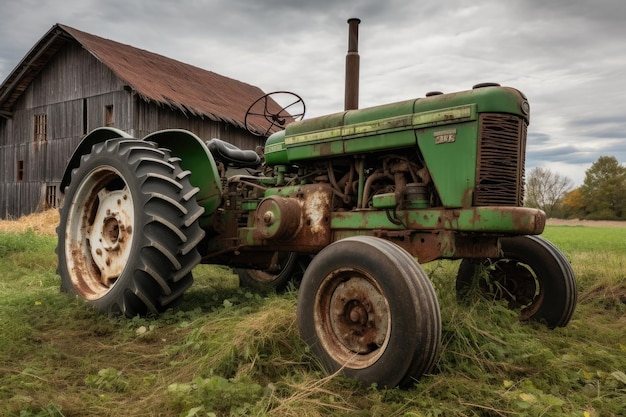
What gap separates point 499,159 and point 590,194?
4236cm

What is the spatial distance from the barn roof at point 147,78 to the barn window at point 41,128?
4.35 feet

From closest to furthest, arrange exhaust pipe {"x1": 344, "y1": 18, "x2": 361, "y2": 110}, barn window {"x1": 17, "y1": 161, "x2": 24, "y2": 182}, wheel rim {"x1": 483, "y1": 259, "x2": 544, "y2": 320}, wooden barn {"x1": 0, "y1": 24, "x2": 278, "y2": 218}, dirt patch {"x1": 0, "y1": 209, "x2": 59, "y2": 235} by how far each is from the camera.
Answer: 1. wheel rim {"x1": 483, "y1": 259, "x2": 544, "y2": 320}
2. exhaust pipe {"x1": 344, "y1": 18, "x2": 361, "y2": 110}
3. dirt patch {"x1": 0, "y1": 209, "x2": 59, "y2": 235}
4. wooden barn {"x1": 0, "y1": 24, "x2": 278, "y2": 218}
5. barn window {"x1": 17, "y1": 161, "x2": 24, "y2": 182}

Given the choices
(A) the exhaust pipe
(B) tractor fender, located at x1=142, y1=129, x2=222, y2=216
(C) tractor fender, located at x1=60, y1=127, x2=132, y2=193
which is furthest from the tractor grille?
(C) tractor fender, located at x1=60, y1=127, x2=132, y2=193

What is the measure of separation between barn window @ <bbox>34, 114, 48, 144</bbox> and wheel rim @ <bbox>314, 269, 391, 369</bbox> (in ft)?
60.0

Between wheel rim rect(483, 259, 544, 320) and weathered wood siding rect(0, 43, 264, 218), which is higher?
weathered wood siding rect(0, 43, 264, 218)

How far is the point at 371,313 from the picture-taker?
2490 mm

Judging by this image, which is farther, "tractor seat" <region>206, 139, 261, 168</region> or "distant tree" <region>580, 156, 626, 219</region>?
"distant tree" <region>580, 156, 626, 219</region>

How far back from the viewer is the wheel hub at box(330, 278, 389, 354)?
8.07 feet

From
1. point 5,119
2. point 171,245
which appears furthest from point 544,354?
point 5,119

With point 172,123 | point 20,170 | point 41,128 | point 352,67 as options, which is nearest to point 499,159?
point 352,67

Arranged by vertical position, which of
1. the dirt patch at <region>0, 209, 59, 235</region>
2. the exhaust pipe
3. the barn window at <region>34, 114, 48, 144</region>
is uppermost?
the barn window at <region>34, 114, 48, 144</region>

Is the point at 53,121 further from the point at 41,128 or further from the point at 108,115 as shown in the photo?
the point at 108,115

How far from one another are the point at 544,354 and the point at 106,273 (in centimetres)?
314

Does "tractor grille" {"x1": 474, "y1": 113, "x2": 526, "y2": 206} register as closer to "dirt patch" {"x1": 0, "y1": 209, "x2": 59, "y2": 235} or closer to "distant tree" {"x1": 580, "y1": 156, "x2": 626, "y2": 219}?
"dirt patch" {"x1": 0, "y1": 209, "x2": 59, "y2": 235}
